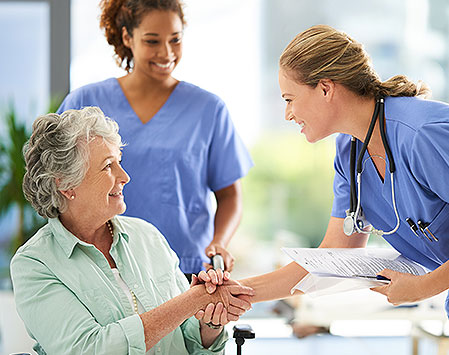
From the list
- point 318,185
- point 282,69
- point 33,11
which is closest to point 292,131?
point 318,185

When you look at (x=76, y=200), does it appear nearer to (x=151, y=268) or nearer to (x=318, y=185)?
(x=151, y=268)

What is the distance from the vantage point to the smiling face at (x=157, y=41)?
211 cm

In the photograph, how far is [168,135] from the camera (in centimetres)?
216

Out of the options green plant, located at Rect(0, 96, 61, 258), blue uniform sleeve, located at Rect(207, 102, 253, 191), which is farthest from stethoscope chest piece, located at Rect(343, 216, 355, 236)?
green plant, located at Rect(0, 96, 61, 258)

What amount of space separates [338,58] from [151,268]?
83 centimetres

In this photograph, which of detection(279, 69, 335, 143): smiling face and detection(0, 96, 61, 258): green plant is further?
detection(0, 96, 61, 258): green plant

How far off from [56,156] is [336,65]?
805 mm

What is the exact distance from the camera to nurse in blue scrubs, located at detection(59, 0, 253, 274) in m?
2.12

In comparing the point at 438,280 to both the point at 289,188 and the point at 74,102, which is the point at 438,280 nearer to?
the point at 74,102

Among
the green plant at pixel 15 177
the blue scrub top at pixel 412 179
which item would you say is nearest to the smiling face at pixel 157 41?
the blue scrub top at pixel 412 179

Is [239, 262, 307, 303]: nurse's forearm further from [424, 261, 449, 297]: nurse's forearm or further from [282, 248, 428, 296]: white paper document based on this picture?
[424, 261, 449, 297]: nurse's forearm

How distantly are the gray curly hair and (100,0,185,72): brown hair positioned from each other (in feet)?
2.02

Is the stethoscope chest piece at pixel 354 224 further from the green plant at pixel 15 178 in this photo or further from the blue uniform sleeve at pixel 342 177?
the green plant at pixel 15 178

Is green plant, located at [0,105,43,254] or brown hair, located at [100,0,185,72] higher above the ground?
brown hair, located at [100,0,185,72]
